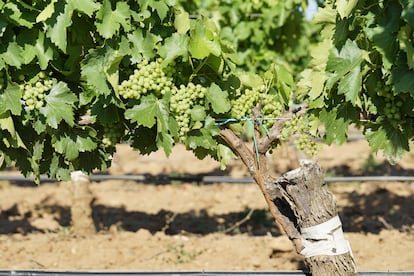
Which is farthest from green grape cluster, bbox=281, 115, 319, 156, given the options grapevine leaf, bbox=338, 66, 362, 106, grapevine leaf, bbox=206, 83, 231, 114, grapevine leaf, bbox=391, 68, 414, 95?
grapevine leaf, bbox=391, 68, 414, 95

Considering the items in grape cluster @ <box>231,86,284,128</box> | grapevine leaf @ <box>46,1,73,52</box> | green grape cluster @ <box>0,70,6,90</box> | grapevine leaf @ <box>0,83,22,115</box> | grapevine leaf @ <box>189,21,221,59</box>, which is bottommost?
grape cluster @ <box>231,86,284,128</box>

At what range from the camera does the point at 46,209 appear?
304 inches

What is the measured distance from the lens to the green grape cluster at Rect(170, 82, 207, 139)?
414 centimetres

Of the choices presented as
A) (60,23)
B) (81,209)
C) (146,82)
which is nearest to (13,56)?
(60,23)

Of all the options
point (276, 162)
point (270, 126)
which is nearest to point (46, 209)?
point (276, 162)

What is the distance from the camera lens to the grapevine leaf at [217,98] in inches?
166

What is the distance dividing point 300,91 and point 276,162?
5.20 metres

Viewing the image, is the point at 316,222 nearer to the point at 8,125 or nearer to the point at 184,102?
the point at 184,102

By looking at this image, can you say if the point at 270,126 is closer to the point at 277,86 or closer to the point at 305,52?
Result: the point at 277,86

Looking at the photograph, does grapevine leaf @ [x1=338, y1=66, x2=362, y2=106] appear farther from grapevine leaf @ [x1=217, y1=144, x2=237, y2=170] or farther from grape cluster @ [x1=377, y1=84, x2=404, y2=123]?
grapevine leaf @ [x1=217, y1=144, x2=237, y2=170]

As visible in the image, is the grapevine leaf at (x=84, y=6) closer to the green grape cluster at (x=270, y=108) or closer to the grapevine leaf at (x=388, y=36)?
the green grape cluster at (x=270, y=108)

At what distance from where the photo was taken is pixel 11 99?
4.10 m

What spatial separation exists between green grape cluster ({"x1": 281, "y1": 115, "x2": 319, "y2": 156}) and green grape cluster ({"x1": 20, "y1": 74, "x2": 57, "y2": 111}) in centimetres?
129

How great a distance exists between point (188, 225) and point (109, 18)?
135 inches
